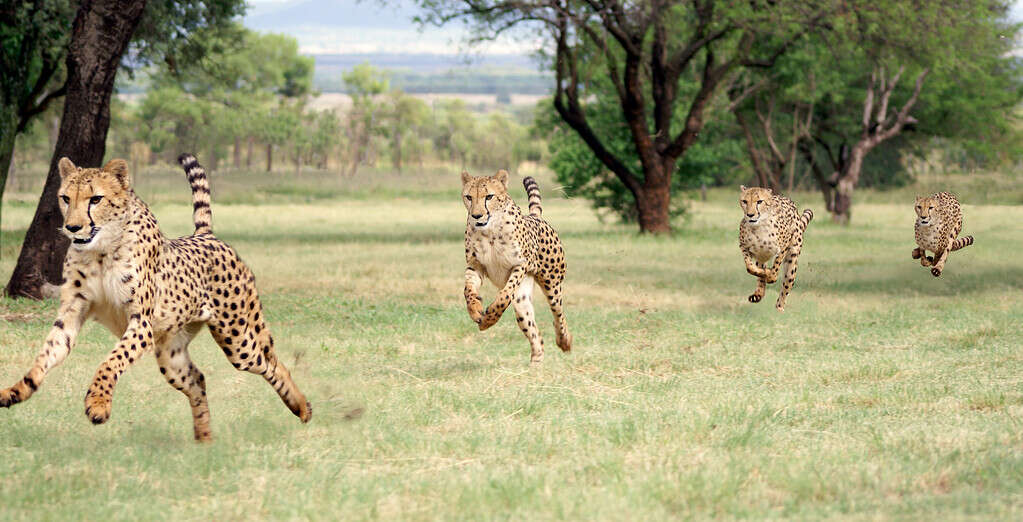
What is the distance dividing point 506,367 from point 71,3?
35.2 feet

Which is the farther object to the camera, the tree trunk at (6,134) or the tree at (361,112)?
the tree at (361,112)

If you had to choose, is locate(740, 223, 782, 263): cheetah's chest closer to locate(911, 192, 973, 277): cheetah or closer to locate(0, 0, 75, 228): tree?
locate(911, 192, 973, 277): cheetah

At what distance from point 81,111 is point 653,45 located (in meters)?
14.8

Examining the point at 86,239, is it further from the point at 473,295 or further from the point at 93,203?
the point at 473,295

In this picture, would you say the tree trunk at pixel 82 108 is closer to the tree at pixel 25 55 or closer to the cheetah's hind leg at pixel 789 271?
the tree at pixel 25 55

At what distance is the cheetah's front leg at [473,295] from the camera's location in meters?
7.96

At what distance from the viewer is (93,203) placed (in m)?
5.58

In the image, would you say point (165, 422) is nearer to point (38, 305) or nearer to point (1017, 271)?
point (38, 305)

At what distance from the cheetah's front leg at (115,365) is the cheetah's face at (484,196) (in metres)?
2.62

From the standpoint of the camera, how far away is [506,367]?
942cm

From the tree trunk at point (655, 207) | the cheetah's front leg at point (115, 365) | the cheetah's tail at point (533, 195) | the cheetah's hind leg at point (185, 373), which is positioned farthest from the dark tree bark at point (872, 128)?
the cheetah's front leg at point (115, 365)

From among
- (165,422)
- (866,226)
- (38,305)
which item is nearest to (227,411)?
(165,422)

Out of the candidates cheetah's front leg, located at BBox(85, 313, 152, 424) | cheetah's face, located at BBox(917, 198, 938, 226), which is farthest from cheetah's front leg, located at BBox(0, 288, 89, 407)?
cheetah's face, located at BBox(917, 198, 938, 226)

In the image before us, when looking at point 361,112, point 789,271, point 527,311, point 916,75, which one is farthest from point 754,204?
point 361,112
